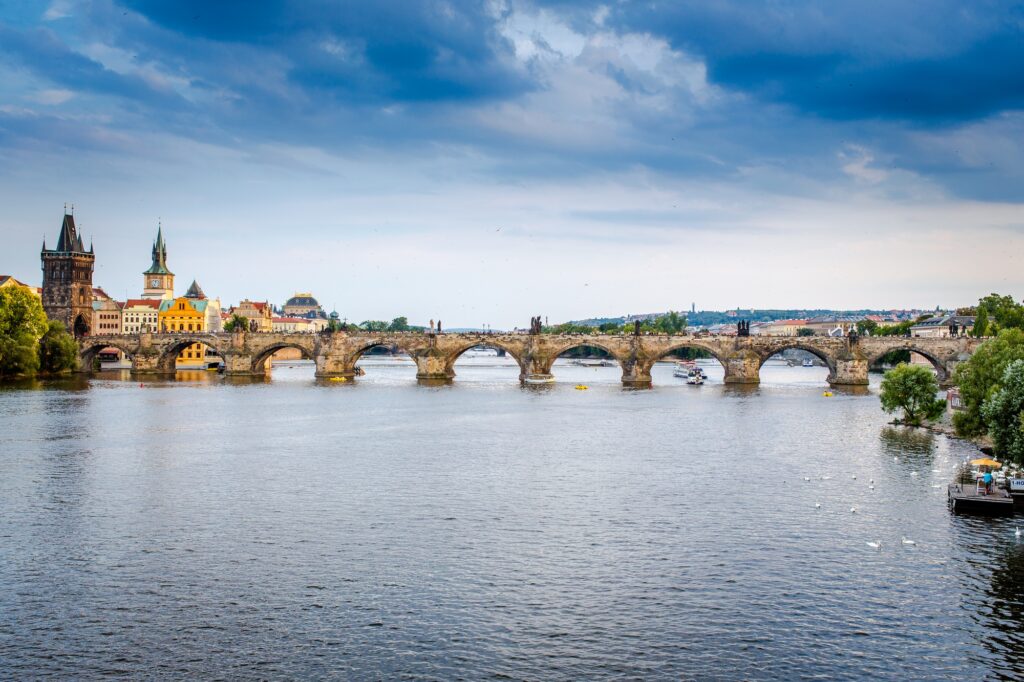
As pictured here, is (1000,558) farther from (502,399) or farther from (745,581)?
(502,399)

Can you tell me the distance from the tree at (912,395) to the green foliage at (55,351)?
98619 millimetres

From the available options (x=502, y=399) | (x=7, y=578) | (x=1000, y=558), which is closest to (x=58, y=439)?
(x=7, y=578)

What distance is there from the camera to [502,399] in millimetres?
89000

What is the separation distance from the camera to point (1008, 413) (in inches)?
1748

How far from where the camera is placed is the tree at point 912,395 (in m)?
66.8

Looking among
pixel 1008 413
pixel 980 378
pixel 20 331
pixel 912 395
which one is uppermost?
pixel 20 331

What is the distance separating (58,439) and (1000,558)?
5108 centimetres

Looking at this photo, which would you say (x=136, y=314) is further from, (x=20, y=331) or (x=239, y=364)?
(x=20, y=331)

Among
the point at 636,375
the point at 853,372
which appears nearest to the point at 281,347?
the point at 636,375

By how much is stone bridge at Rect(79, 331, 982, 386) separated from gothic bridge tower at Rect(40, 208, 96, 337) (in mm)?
27225

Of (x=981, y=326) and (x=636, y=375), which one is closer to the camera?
(x=636, y=375)

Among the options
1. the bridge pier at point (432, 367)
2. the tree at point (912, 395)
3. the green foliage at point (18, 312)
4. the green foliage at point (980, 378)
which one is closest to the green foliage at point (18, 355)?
the green foliage at point (18, 312)

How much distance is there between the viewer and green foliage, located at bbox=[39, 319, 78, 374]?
117750 millimetres

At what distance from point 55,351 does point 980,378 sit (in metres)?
107
